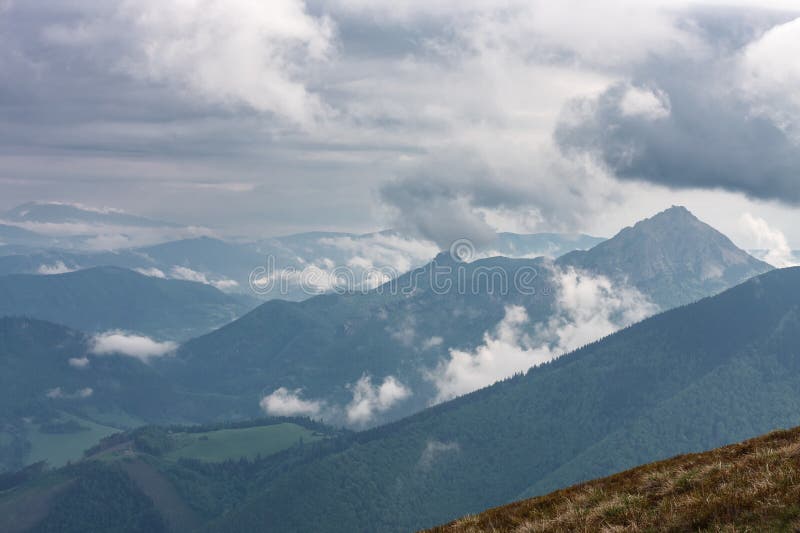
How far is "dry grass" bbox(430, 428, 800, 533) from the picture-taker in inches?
1060

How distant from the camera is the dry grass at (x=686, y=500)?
26.9m

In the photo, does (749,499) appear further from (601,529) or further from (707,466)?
(707,466)

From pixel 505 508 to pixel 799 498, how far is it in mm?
17563

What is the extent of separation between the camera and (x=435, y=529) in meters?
39.1

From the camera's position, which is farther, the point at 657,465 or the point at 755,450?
the point at 657,465

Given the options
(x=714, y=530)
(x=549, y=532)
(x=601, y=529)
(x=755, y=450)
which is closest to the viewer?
(x=714, y=530)

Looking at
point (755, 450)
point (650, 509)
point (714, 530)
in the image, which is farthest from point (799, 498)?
point (755, 450)

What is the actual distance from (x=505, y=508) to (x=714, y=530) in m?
16.5

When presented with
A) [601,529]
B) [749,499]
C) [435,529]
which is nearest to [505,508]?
[435,529]

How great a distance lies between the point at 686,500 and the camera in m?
30.1

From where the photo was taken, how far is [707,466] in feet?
121

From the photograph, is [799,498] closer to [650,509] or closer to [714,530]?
[714,530]

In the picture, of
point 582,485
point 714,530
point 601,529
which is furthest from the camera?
point 582,485

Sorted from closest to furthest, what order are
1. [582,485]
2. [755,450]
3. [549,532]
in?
1. [549,532]
2. [755,450]
3. [582,485]
